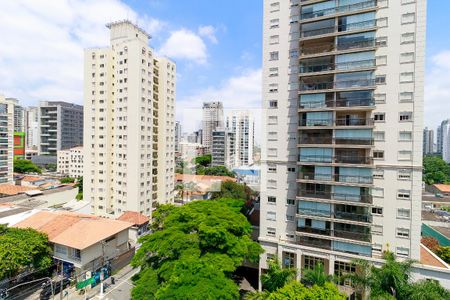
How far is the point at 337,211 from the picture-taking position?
19.3m

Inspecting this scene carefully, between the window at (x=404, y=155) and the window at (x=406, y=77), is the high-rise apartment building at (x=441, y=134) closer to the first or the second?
the window at (x=406, y=77)

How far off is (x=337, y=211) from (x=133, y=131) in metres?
29.2

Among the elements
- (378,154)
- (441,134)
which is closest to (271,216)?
(378,154)

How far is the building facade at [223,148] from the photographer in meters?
64.2

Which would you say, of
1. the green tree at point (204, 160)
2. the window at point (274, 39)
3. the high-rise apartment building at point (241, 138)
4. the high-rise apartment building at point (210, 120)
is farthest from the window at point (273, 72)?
the green tree at point (204, 160)

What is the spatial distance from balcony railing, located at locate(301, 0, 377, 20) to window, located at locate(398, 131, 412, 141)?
378 inches

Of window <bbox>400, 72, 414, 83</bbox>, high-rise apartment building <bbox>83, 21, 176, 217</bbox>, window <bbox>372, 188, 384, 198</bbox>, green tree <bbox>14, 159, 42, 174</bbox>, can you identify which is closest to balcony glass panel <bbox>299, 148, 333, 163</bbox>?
window <bbox>372, 188, 384, 198</bbox>

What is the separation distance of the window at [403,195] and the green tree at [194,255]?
1132 cm

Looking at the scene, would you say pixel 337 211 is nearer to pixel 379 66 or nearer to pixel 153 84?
pixel 379 66

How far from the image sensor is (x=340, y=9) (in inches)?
735

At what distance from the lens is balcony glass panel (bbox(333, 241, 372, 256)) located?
18.1 meters

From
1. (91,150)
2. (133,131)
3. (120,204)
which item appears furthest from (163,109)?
(120,204)

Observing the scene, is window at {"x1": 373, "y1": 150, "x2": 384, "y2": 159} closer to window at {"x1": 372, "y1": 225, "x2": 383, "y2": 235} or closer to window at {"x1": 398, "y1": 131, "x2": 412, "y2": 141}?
window at {"x1": 398, "y1": 131, "x2": 412, "y2": 141}

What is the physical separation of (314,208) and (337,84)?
33.0ft
